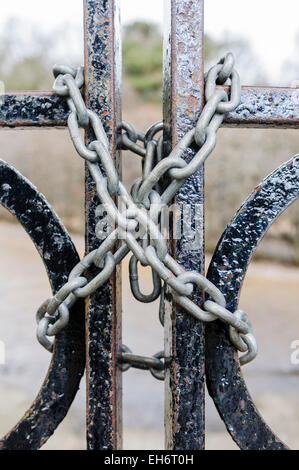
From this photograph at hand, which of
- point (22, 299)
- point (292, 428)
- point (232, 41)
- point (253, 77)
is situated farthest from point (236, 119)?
point (232, 41)

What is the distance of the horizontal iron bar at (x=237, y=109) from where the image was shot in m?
0.40

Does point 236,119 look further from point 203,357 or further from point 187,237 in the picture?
point 203,357

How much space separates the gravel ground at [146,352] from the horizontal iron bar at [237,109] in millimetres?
1227

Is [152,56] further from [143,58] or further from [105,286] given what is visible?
[105,286]

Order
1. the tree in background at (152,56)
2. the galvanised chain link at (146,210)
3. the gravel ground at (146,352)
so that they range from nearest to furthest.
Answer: the galvanised chain link at (146,210)
the gravel ground at (146,352)
the tree in background at (152,56)

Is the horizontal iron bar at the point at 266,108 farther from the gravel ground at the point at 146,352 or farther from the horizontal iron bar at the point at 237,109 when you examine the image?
the gravel ground at the point at 146,352

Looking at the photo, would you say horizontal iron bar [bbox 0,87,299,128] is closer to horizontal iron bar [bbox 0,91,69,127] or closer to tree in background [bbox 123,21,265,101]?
horizontal iron bar [bbox 0,91,69,127]

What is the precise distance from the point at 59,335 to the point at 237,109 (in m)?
0.27

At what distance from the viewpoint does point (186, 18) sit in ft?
1.26

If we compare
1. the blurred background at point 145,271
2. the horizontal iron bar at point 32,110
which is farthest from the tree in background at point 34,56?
the horizontal iron bar at point 32,110

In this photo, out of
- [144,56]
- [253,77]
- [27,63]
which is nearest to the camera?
[253,77]

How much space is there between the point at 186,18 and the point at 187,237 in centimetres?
19

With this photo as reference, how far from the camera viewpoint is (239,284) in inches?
16.0

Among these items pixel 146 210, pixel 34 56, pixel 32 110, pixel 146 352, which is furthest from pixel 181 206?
pixel 34 56
